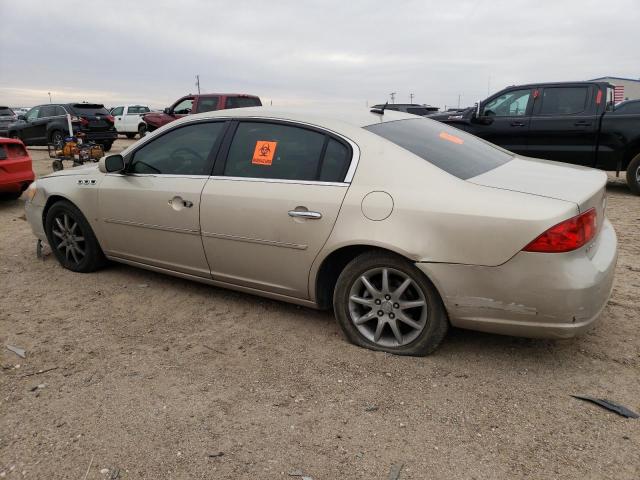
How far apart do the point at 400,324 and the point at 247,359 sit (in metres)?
0.95

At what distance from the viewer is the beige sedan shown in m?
2.48

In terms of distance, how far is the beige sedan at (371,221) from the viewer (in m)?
2.48

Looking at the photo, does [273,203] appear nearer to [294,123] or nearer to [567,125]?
[294,123]

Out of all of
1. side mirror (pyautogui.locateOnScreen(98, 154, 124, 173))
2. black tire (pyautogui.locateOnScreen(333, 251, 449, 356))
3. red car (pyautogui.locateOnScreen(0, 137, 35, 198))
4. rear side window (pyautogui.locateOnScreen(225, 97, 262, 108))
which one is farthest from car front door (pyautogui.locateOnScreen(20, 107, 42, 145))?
black tire (pyautogui.locateOnScreen(333, 251, 449, 356))

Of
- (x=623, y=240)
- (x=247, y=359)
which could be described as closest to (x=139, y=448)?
(x=247, y=359)

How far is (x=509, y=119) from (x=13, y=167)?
807 cm

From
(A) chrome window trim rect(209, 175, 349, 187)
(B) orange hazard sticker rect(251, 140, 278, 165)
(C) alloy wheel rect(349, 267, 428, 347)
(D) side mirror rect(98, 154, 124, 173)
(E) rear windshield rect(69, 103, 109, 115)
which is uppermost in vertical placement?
(E) rear windshield rect(69, 103, 109, 115)

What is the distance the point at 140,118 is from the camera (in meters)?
23.4

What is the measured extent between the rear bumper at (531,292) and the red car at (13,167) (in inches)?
273

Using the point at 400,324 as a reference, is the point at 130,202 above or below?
above

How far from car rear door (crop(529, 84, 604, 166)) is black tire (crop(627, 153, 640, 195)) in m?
0.54

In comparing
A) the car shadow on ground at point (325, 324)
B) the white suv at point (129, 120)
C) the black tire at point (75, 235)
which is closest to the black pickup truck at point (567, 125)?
the car shadow on ground at point (325, 324)

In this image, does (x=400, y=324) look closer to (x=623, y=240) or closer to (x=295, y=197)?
(x=295, y=197)

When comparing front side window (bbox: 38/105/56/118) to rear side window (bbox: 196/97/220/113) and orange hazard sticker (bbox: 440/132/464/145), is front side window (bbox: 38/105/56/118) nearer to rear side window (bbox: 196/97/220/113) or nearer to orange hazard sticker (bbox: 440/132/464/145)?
rear side window (bbox: 196/97/220/113)
